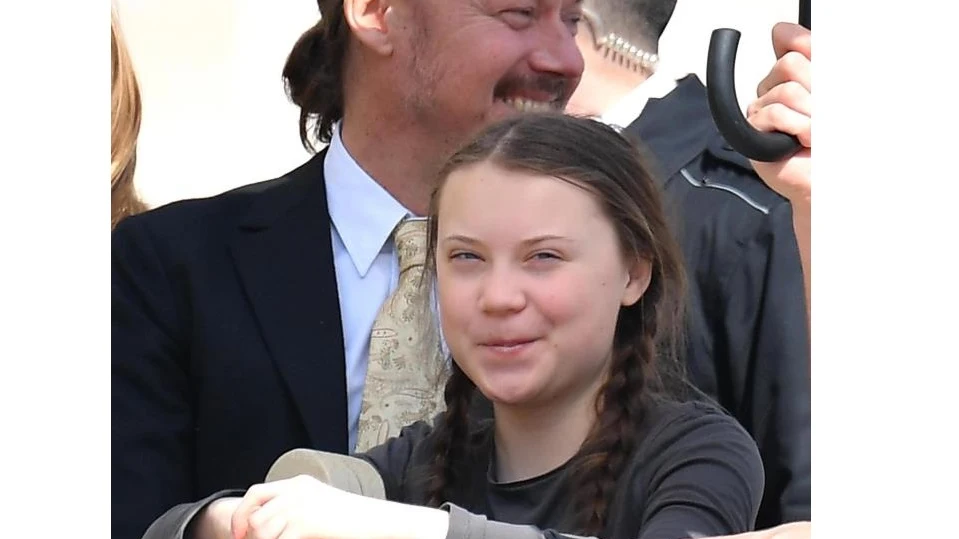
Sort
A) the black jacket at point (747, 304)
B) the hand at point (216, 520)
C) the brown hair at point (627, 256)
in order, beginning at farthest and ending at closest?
1. the black jacket at point (747, 304)
2. the brown hair at point (627, 256)
3. the hand at point (216, 520)

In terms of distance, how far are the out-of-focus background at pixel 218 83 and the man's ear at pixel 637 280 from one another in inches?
29.3

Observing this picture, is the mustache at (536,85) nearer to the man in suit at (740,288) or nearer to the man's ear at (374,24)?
the man in suit at (740,288)

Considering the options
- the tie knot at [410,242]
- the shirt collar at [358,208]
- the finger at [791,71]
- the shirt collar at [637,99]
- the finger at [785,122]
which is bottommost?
the tie knot at [410,242]

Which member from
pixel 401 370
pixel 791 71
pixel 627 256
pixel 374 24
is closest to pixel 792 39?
pixel 791 71

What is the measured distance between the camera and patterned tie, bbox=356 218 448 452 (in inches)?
80.6

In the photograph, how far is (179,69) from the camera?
2.60 meters

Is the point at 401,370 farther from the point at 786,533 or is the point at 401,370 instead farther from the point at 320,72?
the point at 786,533

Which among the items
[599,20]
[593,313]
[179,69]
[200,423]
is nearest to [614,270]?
[593,313]

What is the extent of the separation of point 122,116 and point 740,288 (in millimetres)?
833

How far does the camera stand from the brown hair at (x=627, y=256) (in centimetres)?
166

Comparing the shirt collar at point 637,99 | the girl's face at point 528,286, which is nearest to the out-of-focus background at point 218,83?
the shirt collar at point 637,99

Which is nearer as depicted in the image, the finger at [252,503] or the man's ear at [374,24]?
the finger at [252,503]
